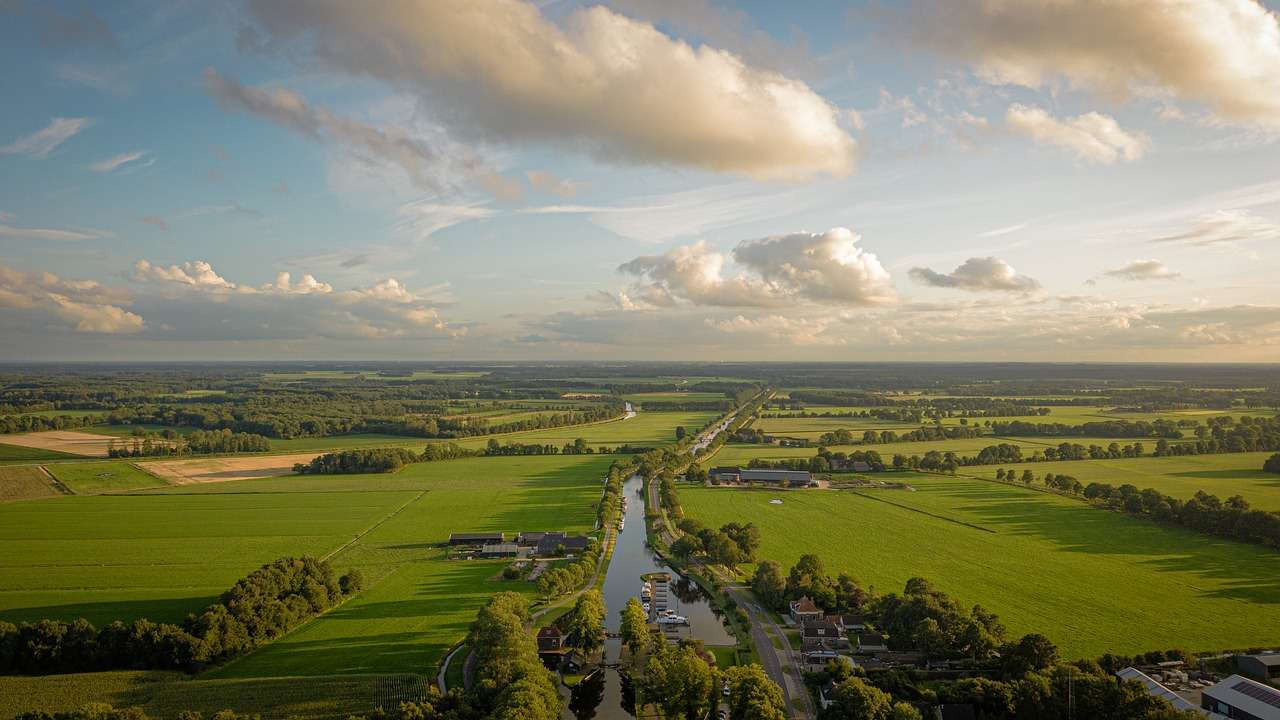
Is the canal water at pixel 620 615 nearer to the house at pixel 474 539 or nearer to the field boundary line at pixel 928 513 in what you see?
the house at pixel 474 539

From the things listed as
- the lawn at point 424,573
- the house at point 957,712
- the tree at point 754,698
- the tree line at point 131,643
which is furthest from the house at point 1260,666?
the tree line at point 131,643

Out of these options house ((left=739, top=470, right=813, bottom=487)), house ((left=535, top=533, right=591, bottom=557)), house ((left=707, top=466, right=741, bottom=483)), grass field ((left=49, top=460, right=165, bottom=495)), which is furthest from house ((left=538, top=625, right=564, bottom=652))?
grass field ((left=49, top=460, right=165, bottom=495))

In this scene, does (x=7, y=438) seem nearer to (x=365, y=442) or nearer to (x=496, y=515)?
(x=365, y=442)

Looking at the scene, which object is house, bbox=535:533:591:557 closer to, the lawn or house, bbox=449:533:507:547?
house, bbox=449:533:507:547

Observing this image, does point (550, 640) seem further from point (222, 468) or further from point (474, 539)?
point (222, 468)

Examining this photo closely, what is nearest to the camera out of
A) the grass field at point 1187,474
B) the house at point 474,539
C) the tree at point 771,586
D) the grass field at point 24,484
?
the tree at point 771,586

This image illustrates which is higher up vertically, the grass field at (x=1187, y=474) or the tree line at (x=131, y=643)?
the grass field at (x=1187, y=474)
